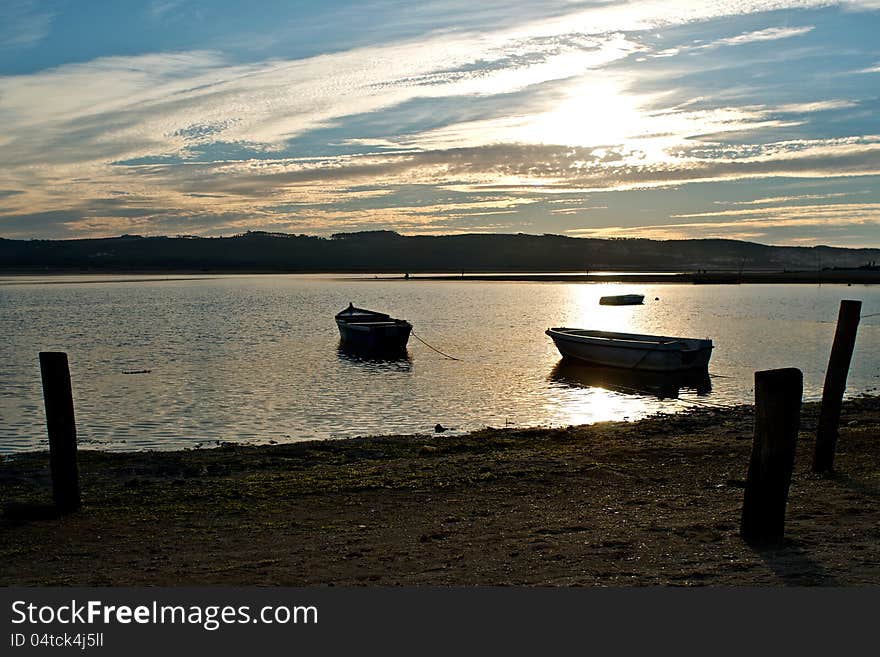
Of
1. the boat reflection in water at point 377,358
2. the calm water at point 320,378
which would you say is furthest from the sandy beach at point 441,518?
the boat reflection in water at point 377,358

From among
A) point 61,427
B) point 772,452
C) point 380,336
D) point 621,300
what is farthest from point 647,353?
point 621,300

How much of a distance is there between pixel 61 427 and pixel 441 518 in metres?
5.70

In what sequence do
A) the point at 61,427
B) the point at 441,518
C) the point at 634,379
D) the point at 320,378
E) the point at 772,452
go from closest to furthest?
1. the point at 772,452
2. the point at 441,518
3. the point at 61,427
4. the point at 320,378
5. the point at 634,379

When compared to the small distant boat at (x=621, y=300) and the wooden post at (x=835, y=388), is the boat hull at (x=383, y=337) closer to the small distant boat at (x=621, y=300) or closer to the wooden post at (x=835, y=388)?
the wooden post at (x=835, y=388)

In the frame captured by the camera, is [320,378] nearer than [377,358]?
Yes

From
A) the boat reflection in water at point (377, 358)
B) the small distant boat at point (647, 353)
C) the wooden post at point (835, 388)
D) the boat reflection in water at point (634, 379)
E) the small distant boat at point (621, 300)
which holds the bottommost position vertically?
the small distant boat at point (621, 300)

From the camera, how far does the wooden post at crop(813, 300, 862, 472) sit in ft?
44.1

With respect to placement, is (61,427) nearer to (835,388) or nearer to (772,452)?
(772,452)

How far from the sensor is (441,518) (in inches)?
430

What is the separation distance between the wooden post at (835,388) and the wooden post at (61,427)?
37.1 ft

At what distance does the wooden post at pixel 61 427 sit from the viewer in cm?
1178

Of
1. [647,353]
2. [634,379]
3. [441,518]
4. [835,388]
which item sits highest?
[835,388]

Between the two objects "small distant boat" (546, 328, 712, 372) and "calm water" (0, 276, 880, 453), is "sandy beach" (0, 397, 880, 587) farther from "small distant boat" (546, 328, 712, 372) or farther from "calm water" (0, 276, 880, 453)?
"small distant boat" (546, 328, 712, 372)

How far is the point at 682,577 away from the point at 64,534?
7.46 metres
